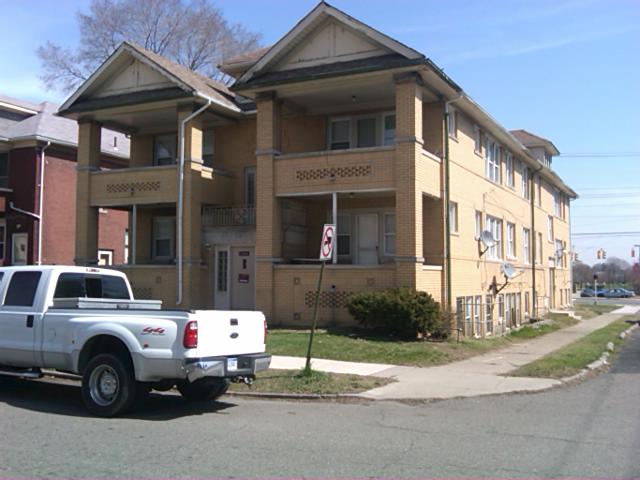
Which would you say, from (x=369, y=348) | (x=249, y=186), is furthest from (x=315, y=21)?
(x=369, y=348)

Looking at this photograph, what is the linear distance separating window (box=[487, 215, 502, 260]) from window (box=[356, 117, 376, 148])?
7.10 m

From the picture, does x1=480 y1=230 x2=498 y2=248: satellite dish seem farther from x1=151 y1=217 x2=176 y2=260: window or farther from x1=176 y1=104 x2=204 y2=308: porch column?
x1=151 y1=217 x2=176 y2=260: window

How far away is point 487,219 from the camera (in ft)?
84.7

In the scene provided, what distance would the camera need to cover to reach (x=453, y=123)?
21.6 metres

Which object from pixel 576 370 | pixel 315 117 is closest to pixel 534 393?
pixel 576 370

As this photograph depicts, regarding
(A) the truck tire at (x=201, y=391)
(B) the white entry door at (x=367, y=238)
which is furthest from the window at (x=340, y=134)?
Result: (A) the truck tire at (x=201, y=391)

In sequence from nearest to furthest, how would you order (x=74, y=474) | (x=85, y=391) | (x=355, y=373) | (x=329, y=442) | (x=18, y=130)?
(x=74, y=474) < (x=329, y=442) < (x=85, y=391) < (x=355, y=373) < (x=18, y=130)

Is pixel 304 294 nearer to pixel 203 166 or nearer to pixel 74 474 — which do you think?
pixel 203 166

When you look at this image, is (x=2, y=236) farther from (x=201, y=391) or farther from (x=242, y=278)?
(x=201, y=391)

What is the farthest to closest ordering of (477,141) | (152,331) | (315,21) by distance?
(477,141) < (315,21) < (152,331)

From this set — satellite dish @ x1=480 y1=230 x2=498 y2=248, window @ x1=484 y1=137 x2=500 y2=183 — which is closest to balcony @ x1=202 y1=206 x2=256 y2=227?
satellite dish @ x1=480 y1=230 x2=498 y2=248

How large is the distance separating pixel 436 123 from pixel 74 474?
16.8m

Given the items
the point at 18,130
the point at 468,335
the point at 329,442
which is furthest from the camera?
the point at 18,130

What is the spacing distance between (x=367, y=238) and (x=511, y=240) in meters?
11.1
